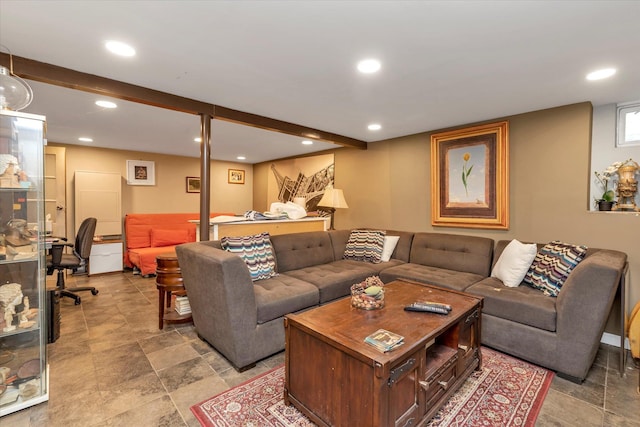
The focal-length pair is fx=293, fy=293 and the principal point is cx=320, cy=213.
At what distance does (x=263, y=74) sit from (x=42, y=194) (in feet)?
5.38

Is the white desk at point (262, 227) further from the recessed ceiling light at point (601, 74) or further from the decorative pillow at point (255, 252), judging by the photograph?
the recessed ceiling light at point (601, 74)

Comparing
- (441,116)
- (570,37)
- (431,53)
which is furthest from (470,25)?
(441,116)

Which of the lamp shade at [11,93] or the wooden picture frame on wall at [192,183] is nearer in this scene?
the lamp shade at [11,93]

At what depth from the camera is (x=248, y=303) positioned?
2133mm

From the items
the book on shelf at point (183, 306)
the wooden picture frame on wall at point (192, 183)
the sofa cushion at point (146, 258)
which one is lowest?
the book on shelf at point (183, 306)

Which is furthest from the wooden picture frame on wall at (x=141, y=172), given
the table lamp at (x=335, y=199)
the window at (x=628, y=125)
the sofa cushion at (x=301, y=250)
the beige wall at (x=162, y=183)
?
the window at (x=628, y=125)

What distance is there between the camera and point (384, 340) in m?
1.46

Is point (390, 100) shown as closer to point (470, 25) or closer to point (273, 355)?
point (470, 25)

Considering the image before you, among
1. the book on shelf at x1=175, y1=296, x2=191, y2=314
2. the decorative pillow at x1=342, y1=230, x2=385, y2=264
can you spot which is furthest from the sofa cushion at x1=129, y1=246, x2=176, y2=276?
the decorative pillow at x1=342, y1=230, x2=385, y2=264

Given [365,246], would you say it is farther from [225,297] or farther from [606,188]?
[606,188]

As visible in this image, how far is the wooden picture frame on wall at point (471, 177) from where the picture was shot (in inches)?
129

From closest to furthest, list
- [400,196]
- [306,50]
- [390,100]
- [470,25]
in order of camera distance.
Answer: [470,25]
[306,50]
[390,100]
[400,196]

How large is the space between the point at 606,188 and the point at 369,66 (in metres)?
2.63

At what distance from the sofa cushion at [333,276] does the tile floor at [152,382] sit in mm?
709
